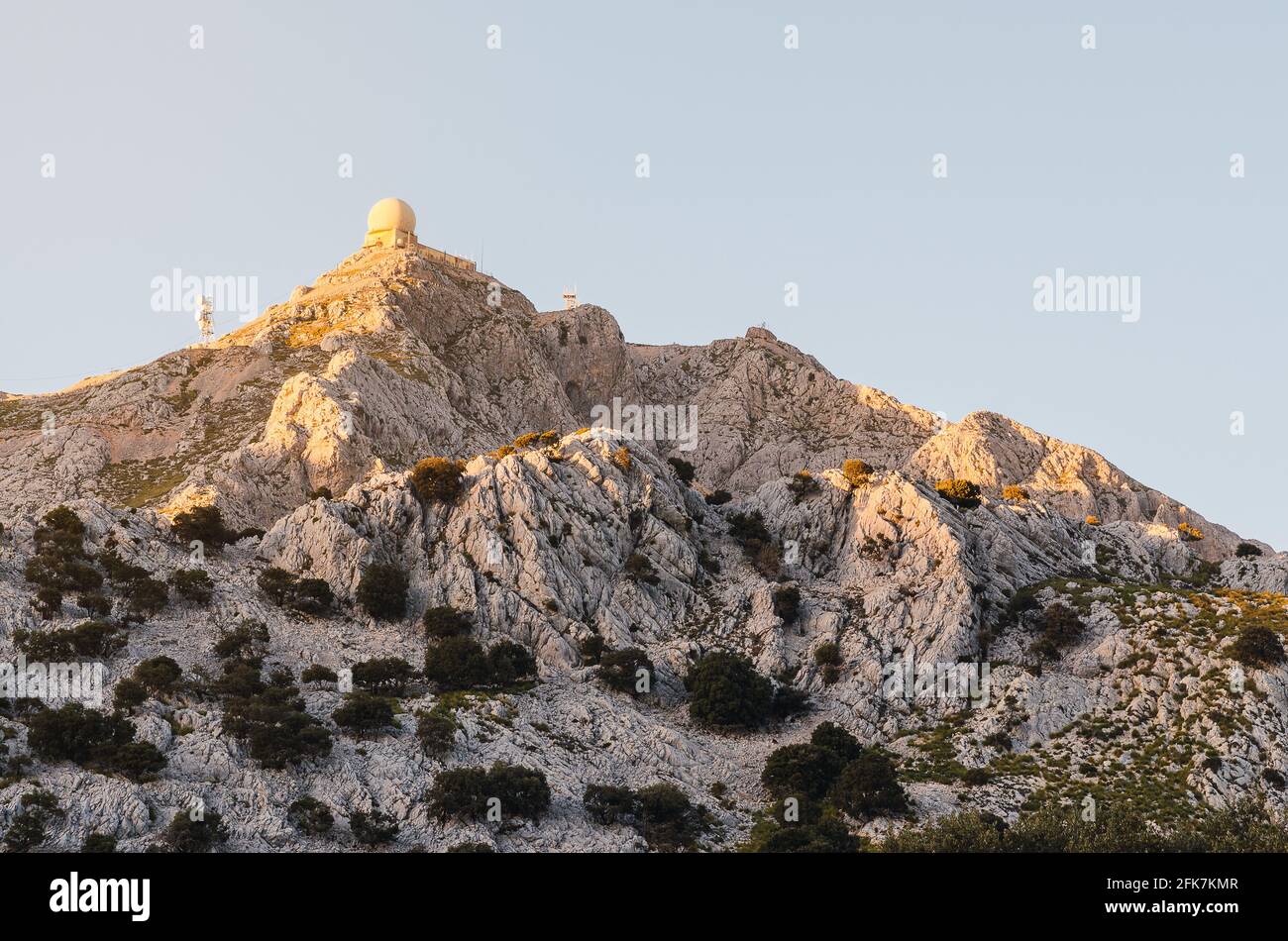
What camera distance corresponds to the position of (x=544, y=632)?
105750 mm

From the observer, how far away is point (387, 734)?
88438mm

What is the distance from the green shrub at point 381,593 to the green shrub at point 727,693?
2295 centimetres

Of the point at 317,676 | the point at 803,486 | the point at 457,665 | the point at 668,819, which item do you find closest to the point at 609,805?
the point at 668,819

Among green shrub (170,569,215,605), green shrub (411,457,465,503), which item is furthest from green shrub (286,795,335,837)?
green shrub (411,457,465,503)

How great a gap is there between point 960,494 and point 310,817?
7302 cm

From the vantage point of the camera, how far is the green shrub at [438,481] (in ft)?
377

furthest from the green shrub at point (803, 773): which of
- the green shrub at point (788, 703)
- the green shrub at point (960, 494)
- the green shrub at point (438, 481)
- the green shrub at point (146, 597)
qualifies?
the green shrub at point (146, 597)

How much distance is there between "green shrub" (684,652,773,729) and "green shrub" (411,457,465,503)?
86.0 feet

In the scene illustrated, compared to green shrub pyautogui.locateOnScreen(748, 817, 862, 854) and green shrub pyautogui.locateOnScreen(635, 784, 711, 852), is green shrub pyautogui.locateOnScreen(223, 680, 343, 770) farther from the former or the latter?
green shrub pyautogui.locateOnScreen(748, 817, 862, 854)

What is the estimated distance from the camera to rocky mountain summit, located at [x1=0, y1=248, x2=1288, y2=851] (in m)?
82.5

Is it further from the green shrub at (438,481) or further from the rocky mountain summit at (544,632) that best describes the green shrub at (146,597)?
the green shrub at (438,481)
